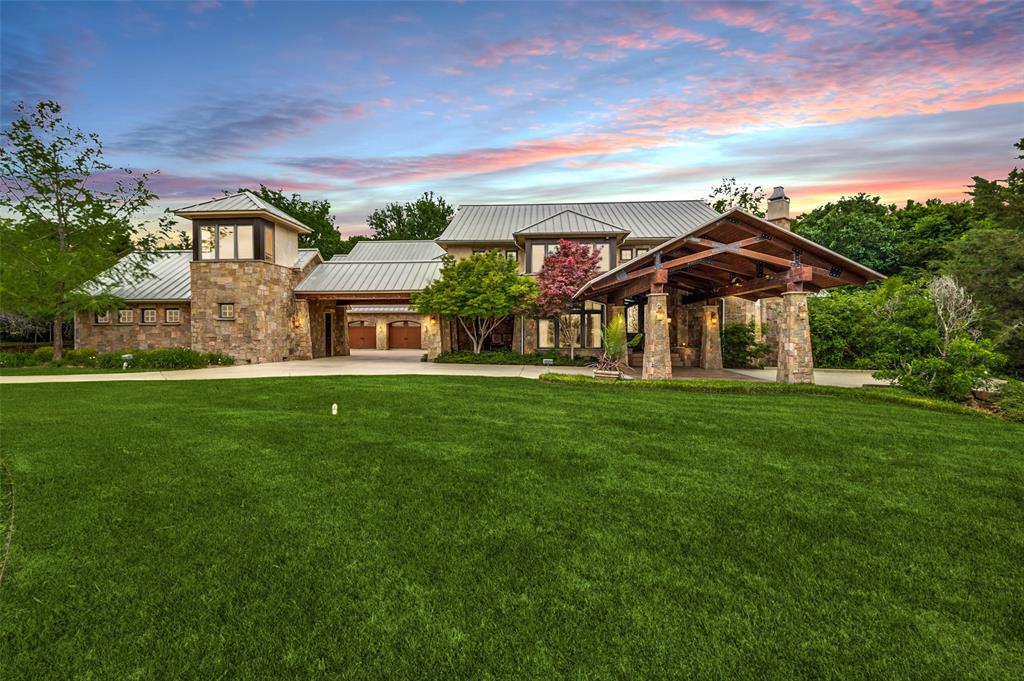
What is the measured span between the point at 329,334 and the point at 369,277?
504cm

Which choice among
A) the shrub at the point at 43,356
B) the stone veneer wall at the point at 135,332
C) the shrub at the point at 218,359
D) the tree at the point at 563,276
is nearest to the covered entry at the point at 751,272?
the tree at the point at 563,276

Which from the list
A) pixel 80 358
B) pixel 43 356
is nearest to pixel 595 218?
pixel 80 358

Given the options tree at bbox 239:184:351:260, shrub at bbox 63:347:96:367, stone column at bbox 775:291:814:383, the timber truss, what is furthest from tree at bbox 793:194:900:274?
tree at bbox 239:184:351:260

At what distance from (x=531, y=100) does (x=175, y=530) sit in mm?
13592

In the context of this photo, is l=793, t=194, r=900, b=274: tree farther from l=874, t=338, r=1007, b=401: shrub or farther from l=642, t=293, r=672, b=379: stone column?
l=642, t=293, r=672, b=379: stone column

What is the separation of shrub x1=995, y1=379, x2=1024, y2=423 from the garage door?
33583 millimetres

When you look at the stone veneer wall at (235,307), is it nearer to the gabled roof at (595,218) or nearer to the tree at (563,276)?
the gabled roof at (595,218)

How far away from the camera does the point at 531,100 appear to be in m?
13.1

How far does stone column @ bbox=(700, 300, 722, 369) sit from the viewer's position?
17.2 m

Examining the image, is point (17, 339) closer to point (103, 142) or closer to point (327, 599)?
point (103, 142)

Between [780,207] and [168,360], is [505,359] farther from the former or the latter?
[168,360]

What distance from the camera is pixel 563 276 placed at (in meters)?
18.5

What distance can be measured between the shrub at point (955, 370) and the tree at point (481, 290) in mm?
12529

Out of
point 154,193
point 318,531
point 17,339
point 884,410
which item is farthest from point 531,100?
point 17,339
